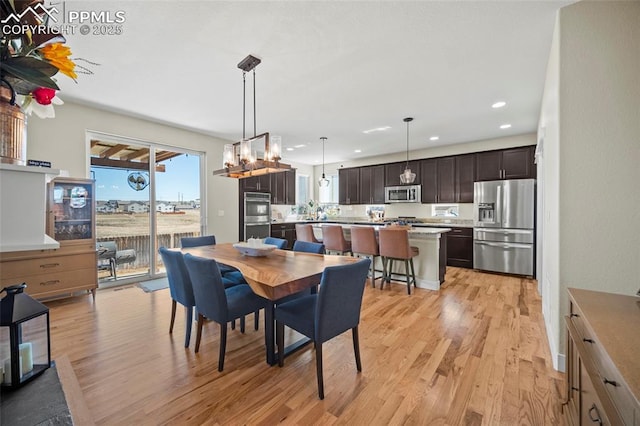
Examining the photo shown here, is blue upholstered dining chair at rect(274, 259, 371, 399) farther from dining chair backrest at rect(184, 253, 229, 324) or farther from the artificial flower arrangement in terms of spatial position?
the artificial flower arrangement

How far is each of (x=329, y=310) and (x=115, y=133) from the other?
13.9 feet

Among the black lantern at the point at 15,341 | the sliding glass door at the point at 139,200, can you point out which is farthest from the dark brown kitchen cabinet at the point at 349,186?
the black lantern at the point at 15,341

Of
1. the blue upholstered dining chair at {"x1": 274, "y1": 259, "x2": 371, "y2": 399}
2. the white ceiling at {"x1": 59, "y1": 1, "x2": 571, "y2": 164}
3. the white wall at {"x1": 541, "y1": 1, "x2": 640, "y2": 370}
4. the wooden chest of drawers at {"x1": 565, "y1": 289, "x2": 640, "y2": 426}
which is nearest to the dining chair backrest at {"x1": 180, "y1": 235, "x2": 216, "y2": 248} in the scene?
the white ceiling at {"x1": 59, "y1": 1, "x2": 571, "y2": 164}

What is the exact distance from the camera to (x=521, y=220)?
15.5 feet

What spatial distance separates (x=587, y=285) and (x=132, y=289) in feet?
17.0

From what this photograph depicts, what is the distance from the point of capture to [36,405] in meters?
0.72

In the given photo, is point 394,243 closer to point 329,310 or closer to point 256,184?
point 329,310

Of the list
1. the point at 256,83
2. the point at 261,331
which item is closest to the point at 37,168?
the point at 261,331

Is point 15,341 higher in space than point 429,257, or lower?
higher

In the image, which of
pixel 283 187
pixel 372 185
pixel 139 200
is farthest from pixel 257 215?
pixel 372 185

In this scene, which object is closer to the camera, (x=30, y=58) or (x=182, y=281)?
(x=30, y=58)

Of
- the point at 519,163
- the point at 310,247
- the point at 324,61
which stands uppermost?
the point at 324,61

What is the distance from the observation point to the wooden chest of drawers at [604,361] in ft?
2.64

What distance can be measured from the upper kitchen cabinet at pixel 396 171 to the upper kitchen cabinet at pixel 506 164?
4.15ft
